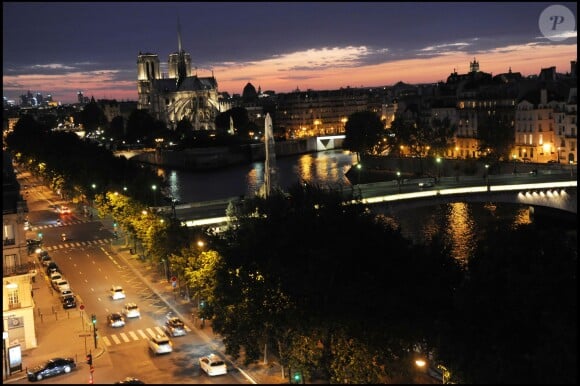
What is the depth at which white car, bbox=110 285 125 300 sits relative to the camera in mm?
26953

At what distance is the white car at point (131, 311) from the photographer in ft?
80.9

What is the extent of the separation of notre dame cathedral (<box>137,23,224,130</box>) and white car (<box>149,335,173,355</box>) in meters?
110

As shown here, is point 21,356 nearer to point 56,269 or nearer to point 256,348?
point 256,348

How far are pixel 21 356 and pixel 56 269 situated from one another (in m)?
10.6

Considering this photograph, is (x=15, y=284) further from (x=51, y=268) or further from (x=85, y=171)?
(x=85, y=171)

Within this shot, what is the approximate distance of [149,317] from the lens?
2472 centimetres

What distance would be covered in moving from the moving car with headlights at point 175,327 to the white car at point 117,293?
4.44 metres

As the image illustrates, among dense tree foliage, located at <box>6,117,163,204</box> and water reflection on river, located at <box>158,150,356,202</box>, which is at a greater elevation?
dense tree foliage, located at <box>6,117,163,204</box>

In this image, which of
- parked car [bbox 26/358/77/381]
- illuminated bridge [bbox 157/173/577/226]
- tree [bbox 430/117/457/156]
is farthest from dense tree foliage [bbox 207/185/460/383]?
tree [bbox 430/117/457/156]

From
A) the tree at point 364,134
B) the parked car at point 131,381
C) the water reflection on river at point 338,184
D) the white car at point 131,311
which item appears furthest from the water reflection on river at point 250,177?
the parked car at point 131,381

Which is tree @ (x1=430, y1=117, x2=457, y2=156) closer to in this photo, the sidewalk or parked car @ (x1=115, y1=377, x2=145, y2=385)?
the sidewalk

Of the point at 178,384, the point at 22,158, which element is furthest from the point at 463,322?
the point at 22,158

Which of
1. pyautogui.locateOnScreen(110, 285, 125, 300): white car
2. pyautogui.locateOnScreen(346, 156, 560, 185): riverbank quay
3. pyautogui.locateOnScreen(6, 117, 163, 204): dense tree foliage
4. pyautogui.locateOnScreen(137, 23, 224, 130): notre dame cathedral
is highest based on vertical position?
pyautogui.locateOnScreen(137, 23, 224, 130): notre dame cathedral

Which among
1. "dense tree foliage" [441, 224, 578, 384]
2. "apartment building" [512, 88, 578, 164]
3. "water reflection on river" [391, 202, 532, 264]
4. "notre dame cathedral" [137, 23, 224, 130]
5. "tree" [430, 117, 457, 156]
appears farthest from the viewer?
"notre dame cathedral" [137, 23, 224, 130]
